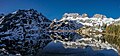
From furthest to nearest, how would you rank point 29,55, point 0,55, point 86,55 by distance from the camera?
point 86,55 < point 29,55 < point 0,55

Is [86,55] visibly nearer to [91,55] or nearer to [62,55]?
[91,55]

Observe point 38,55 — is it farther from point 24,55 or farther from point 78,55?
point 78,55

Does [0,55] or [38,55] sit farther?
[38,55]

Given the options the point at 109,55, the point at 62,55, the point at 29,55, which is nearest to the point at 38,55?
the point at 29,55

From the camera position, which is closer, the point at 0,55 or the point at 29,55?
the point at 0,55

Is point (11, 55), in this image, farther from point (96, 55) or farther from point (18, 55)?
point (96, 55)

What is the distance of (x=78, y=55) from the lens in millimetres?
104562

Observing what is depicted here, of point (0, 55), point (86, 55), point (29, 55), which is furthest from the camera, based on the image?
point (86, 55)

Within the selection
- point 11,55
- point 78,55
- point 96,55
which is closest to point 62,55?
point 78,55

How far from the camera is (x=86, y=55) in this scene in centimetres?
10288

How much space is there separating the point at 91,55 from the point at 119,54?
10.3m

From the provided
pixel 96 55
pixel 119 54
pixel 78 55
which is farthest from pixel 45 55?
pixel 119 54

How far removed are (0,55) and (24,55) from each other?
9178mm

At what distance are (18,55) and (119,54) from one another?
36.9 m
